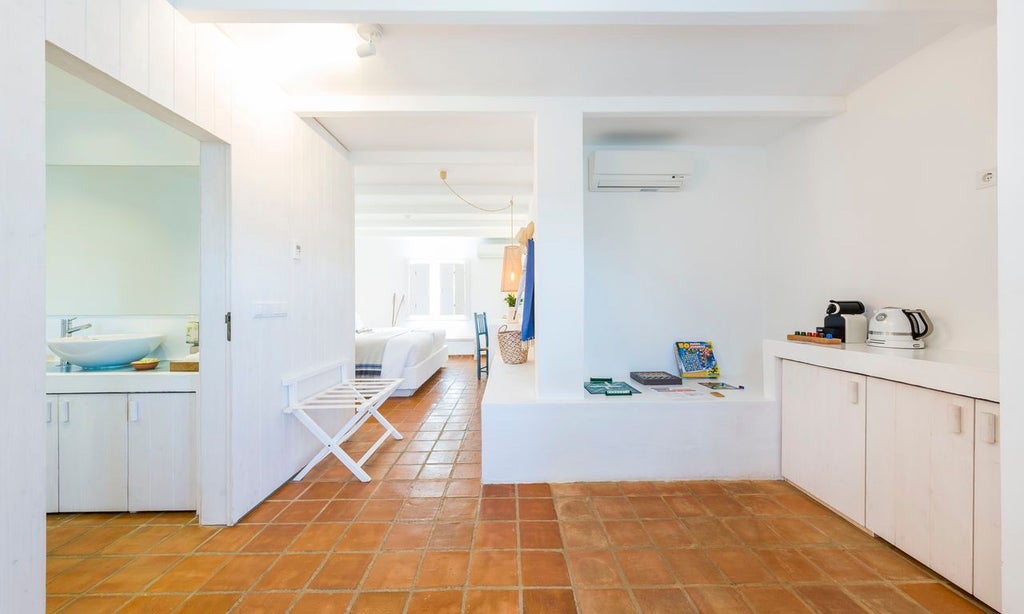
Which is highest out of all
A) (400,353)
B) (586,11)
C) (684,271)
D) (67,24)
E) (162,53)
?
(586,11)

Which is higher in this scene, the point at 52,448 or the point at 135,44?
the point at 135,44

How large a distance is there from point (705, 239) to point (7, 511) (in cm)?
381

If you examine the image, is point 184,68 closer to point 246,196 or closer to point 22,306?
point 246,196

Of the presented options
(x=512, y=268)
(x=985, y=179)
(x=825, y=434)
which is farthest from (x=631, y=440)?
(x=512, y=268)

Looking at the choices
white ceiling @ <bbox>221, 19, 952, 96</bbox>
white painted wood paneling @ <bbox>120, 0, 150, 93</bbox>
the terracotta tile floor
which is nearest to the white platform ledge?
the terracotta tile floor

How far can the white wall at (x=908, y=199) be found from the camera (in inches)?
72.1

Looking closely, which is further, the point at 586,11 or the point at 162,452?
the point at 162,452

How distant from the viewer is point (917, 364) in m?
1.64

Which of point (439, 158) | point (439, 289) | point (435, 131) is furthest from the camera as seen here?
point (439, 289)

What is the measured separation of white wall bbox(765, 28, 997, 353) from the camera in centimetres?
183

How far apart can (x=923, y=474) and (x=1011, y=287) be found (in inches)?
38.4

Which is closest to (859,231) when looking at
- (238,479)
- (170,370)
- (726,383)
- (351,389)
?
(726,383)

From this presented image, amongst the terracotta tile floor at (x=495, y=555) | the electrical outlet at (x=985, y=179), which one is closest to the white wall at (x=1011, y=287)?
the terracotta tile floor at (x=495, y=555)

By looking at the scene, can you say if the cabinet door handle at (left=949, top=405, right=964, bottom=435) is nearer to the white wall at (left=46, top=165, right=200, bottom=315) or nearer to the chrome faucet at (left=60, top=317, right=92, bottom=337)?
the white wall at (left=46, top=165, right=200, bottom=315)
